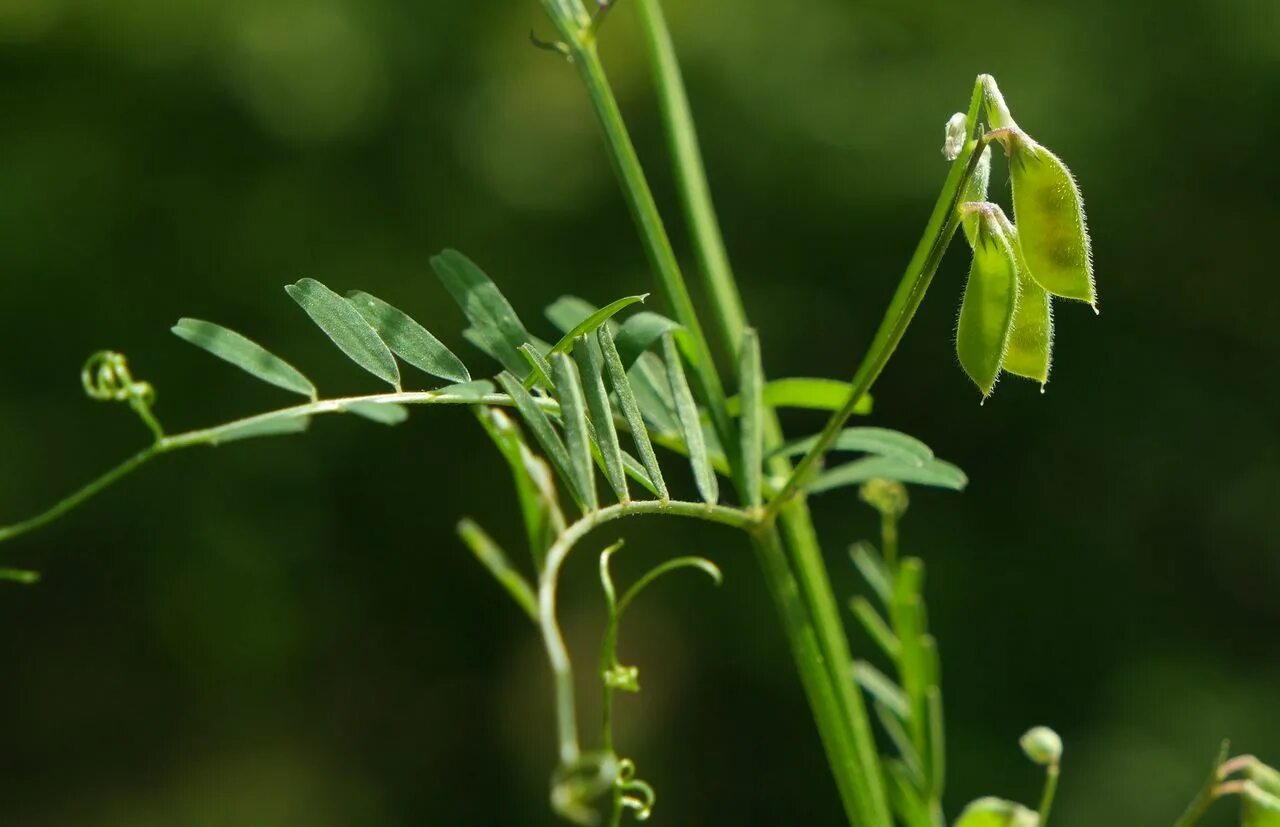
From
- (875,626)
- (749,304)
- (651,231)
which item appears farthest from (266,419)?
(749,304)

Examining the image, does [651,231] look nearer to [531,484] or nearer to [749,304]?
[531,484]

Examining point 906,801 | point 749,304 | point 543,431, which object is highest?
point 749,304

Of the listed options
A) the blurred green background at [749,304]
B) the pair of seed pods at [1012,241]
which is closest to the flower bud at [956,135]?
the pair of seed pods at [1012,241]

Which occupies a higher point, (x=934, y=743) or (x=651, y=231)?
(x=651, y=231)

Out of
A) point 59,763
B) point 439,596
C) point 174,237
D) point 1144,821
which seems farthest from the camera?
point 59,763

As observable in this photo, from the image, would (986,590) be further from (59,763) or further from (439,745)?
(59,763)

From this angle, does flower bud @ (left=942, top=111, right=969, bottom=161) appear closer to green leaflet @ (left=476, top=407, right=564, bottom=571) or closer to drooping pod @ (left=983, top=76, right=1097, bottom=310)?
drooping pod @ (left=983, top=76, right=1097, bottom=310)

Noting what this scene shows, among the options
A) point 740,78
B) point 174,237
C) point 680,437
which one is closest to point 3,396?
point 174,237
